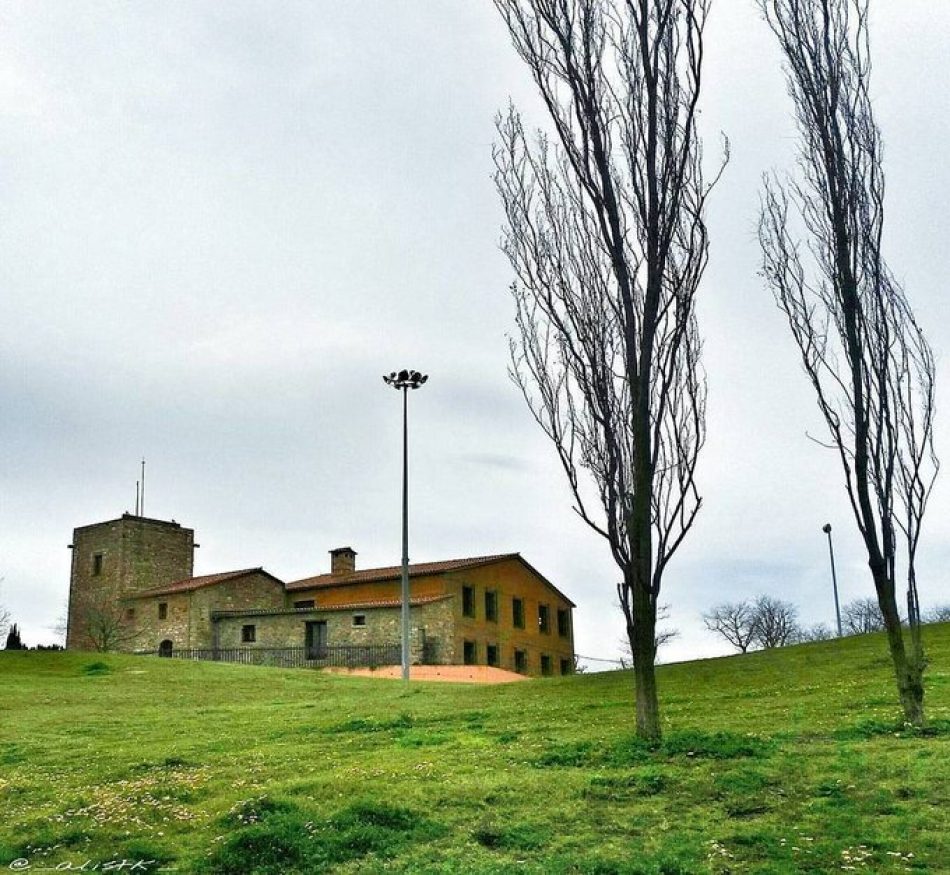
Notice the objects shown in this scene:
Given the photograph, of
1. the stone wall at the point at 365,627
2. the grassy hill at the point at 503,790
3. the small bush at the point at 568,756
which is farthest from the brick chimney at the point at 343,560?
the small bush at the point at 568,756

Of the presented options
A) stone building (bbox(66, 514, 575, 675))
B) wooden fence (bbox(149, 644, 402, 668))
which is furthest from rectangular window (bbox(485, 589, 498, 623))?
wooden fence (bbox(149, 644, 402, 668))

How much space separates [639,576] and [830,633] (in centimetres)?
7134

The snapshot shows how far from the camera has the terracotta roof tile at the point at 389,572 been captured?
5447cm

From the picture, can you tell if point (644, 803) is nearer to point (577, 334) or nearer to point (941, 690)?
point (577, 334)

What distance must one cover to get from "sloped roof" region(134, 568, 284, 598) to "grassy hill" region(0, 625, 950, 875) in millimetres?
36899

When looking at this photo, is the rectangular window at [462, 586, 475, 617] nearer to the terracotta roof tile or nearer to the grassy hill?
the terracotta roof tile

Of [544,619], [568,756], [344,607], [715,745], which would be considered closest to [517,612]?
[544,619]

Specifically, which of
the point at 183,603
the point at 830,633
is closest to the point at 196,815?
the point at 183,603

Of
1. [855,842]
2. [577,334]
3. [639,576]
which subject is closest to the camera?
[855,842]

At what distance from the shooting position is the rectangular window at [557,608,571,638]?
63281 millimetres

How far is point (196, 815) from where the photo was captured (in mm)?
11508

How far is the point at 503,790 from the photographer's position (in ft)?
37.6

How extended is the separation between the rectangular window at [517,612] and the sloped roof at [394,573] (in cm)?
223

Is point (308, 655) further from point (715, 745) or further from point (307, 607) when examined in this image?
point (715, 745)
